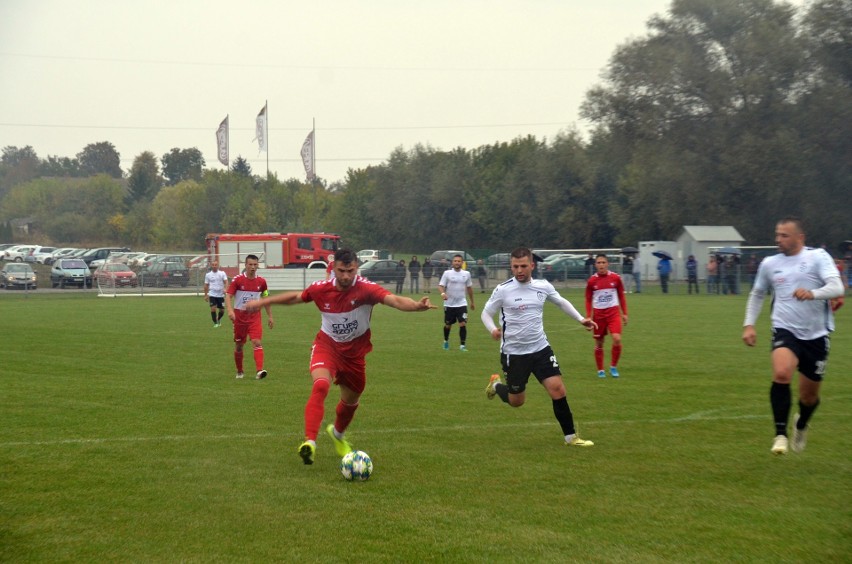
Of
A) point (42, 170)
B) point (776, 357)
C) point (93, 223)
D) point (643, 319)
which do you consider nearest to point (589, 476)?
point (776, 357)

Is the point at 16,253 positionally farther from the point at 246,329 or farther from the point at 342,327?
the point at 342,327

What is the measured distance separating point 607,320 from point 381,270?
35745mm

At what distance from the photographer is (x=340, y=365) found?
30.2ft

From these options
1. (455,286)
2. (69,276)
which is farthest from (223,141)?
(455,286)

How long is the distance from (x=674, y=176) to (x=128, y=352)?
42.4m

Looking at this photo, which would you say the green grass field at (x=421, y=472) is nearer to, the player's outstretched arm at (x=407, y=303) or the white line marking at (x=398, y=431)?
the white line marking at (x=398, y=431)

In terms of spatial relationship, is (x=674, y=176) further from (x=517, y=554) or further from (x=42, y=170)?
(x=42, y=170)

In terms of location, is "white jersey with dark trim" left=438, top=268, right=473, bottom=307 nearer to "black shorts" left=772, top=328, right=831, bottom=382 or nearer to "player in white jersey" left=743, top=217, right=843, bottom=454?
"player in white jersey" left=743, top=217, right=843, bottom=454

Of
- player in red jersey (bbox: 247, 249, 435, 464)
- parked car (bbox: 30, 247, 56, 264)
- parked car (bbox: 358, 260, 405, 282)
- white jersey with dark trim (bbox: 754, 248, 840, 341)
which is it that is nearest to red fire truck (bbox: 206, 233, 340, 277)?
parked car (bbox: 358, 260, 405, 282)

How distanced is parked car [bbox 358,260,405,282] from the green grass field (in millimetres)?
33105

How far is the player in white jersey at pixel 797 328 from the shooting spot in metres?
9.08

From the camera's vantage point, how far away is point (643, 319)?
31.2 m

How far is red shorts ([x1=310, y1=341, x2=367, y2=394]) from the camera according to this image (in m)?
9.14

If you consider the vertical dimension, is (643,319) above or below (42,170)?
below
